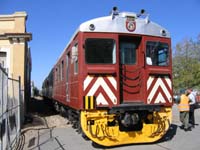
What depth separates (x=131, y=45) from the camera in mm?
11750

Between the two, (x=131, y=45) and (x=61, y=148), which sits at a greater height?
(x=131, y=45)

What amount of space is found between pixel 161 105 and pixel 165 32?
7.41 feet

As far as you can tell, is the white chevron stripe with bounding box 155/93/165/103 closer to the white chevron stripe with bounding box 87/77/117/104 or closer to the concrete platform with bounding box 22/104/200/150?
the concrete platform with bounding box 22/104/200/150

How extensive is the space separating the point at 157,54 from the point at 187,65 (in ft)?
125

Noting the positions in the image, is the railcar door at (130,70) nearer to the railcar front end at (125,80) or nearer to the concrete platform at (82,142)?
the railcar front end at (125,80)

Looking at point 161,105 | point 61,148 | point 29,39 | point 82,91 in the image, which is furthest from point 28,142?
point 29,39

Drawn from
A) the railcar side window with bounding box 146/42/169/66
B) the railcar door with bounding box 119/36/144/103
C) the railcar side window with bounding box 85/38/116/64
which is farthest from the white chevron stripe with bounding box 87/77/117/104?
the railcar side window with bounding box 146/42/169/66

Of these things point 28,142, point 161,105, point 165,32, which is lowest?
point 28,142

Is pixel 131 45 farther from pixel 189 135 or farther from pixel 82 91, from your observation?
pixel 189 135

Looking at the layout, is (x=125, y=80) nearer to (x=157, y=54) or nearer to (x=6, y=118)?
(x=157, y=54)

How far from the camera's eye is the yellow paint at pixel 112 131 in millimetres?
10773

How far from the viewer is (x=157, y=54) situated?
11961 mm

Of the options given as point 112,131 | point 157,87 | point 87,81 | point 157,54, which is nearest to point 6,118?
point 87,81

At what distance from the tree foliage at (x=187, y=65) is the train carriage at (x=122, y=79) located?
3578cm
